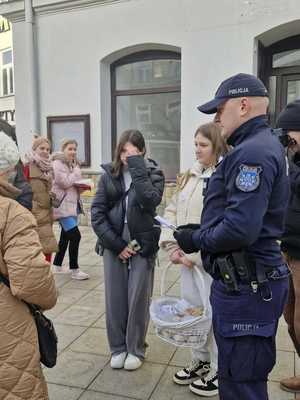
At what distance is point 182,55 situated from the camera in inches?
267

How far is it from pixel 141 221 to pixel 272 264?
1235 millimetres

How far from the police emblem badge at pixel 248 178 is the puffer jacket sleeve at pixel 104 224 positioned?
1365 millimetres

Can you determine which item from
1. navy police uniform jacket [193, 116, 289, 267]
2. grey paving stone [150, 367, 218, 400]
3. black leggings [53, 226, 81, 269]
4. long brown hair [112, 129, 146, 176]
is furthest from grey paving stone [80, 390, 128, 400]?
black leggings [53, 226, 81, 269]

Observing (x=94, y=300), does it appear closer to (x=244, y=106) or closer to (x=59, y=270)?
(x=59, y=270)

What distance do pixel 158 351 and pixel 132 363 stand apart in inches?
13.9

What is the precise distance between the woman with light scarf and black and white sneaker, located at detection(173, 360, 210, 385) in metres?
2.20

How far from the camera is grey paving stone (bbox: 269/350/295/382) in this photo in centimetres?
292

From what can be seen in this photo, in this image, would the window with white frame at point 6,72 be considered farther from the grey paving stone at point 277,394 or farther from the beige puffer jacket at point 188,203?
the grey paving stone at point 277,394

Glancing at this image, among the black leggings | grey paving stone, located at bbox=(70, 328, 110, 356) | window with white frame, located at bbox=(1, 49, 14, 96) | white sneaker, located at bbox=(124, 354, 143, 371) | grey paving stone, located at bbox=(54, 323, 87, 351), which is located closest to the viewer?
white sneaker, located at bbox=(124, 354, 143, 371)

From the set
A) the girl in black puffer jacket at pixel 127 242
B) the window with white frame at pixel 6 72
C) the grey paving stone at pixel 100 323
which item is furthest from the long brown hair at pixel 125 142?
the window with white frame at pixel 6 72

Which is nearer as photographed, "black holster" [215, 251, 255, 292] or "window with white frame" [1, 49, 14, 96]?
"black holster" [215, 251, 255, 292]

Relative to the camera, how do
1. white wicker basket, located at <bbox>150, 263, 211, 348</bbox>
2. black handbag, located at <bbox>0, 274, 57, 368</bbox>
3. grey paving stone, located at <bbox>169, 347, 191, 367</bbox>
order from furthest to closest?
grey paving stone, located at <bbox>169, 347, 191, 367</bbox>
white wicker basket, located at <bbox>150, 263, 211, 348</bbox>
black handbag, located at <bbox>0, 274, 57, 368</bbox>

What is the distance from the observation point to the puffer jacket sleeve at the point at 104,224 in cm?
293

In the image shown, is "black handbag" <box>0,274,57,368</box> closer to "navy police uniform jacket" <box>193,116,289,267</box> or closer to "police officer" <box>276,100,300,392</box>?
"navy police uniform jacket" <box>193,116,289,267</box>
